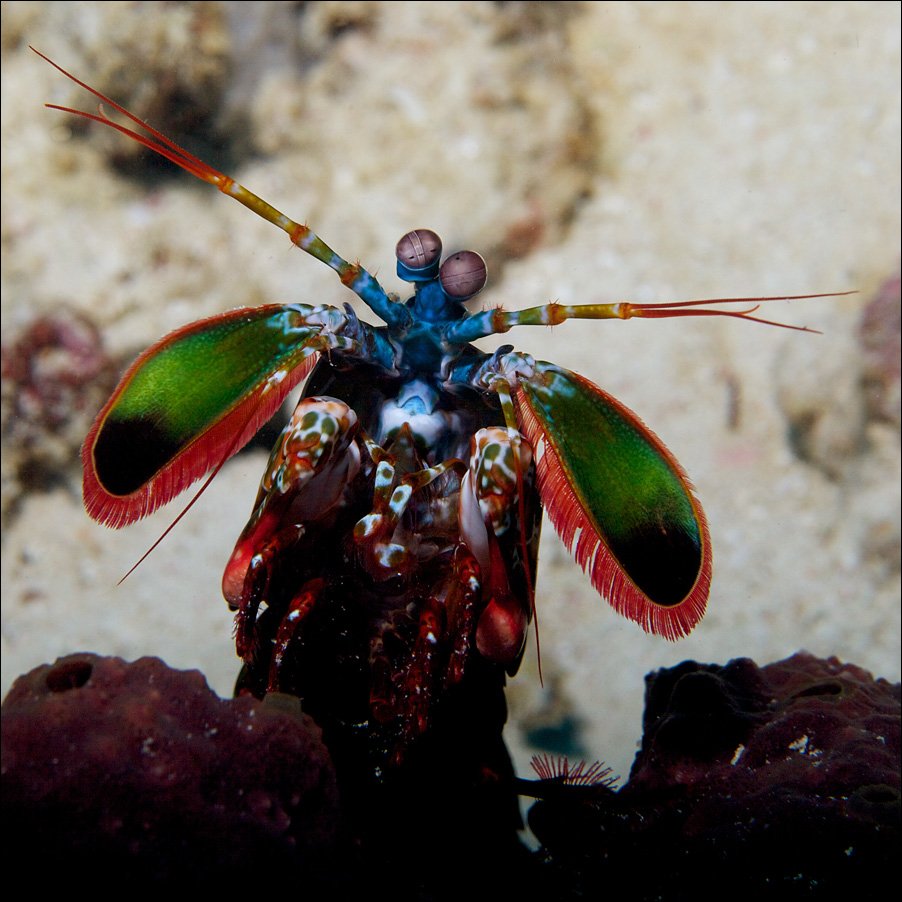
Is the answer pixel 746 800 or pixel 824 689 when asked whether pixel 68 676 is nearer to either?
pixel 746 800

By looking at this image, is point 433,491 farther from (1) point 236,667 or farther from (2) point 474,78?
(2) point 474,78

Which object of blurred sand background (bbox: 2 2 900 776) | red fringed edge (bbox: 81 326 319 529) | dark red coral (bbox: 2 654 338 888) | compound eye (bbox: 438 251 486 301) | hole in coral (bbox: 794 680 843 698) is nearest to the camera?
dark red coral (bbox: 2 654 338 888)

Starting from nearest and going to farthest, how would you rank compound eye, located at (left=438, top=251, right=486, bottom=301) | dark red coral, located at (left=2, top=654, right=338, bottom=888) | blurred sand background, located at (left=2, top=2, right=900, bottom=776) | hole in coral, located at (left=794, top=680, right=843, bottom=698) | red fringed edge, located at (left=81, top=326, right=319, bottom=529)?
1. dark red coral, located at (left=2, top=654, right=338, bottom=888)
2. red fringed edge, located at (left=81, top=326, right=319, bottom=529)
3. compound eye, located at (left=438, top=251, right=486, bottom=301)
4. hole in coral, located at (left=794, top=680, right=843, bottom=698)
5. blurred sand background, located at (left=2, top=2, right=900, bottom=776)

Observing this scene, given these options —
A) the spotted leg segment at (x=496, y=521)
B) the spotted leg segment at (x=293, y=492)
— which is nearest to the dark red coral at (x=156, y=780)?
the spotted leg segment at (x=293, y=492)

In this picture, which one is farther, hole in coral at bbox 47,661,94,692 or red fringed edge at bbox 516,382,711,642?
red fringed edge at bbox 516,382,711,642

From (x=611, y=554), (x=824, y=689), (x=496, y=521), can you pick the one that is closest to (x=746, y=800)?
(x=824, y=689)

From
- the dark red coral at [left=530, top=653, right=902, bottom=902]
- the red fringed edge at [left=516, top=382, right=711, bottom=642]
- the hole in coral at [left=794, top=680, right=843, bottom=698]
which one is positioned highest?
the red fringed edge at [left=516, top=382, right=711, bottom=642]

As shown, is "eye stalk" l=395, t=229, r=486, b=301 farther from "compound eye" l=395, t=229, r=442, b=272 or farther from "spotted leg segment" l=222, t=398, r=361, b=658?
"spotted leg segment" l=222, t=398, r=361, b=658

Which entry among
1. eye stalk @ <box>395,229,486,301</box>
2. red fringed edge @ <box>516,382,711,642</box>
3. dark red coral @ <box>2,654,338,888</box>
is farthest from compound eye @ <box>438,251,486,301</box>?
dark red coral @ <box>2,654,338,888</box>

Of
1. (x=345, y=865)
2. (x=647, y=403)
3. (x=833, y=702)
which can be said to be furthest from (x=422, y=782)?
(x=647, y=403)
